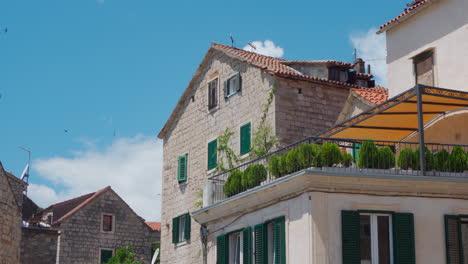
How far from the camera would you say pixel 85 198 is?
51.4 m

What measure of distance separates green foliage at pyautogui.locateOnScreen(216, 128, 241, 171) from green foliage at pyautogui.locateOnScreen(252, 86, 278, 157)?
1.40m

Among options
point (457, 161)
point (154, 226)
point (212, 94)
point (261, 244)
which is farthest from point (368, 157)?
point (154, 226)

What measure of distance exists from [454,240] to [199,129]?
1616 centimetres

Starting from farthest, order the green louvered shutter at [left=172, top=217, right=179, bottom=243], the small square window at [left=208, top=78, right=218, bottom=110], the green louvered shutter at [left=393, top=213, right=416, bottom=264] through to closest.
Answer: the green louvered shutter at [left=172, top=217, right=179, bottom=243] < the small square window at [left=208, top=78, right=218, bottom=110] < the green louvered shutter at [left=393, top=213, right=416, bottom=264]

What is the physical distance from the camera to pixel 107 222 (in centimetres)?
4903

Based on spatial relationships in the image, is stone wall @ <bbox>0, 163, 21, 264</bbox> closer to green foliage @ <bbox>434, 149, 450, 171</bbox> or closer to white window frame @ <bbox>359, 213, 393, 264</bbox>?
white window frame @ <bbox>359, 213, 393, 264</bbox>

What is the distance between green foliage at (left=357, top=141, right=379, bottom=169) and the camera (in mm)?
17812


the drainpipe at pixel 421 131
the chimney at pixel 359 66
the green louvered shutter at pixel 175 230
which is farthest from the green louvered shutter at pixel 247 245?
the chimney at pixel 359 66

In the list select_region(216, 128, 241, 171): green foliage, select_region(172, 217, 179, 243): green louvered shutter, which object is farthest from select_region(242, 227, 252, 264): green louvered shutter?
select_region(172, 217, 179, 243): green louvered shutter

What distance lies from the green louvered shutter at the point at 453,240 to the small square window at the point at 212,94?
50.0 feet

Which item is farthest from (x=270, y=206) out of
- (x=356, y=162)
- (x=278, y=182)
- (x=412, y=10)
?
(x=412, y=10)

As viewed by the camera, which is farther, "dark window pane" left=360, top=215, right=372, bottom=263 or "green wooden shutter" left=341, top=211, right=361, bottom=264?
"dark window pane" left=360, top=215, right=372, bottom=263

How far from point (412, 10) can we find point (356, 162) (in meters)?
7.94

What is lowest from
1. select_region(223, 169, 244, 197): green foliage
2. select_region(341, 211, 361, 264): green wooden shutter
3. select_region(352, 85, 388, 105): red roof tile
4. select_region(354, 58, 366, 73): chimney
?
select_region(341, 211, 361, 264): green wooden shutter
